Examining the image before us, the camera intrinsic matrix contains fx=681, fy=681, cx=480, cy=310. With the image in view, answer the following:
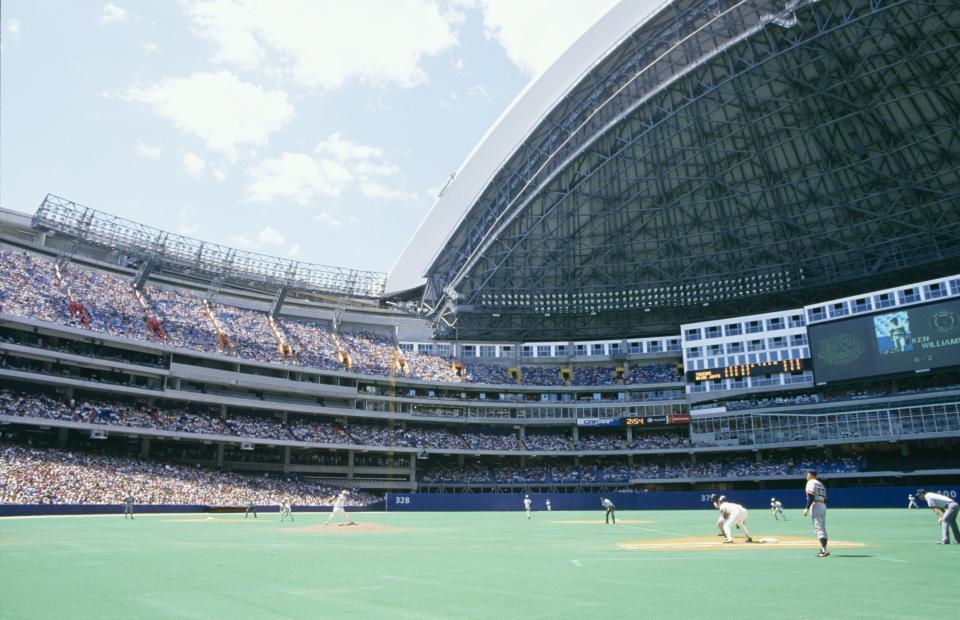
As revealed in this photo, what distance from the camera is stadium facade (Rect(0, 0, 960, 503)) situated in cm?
5853

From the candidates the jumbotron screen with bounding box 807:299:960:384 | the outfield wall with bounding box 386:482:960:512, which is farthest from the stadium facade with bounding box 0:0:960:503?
the outfield wall with bounding box 386:482:960:512

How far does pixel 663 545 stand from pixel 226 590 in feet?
48.9

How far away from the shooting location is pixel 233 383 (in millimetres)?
72438

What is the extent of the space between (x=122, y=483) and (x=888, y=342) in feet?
234

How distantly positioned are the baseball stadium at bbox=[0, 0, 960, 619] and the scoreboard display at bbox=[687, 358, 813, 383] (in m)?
0.37

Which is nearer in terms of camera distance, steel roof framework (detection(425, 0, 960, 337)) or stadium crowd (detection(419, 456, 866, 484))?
steel roof framework (detection(425, 0, 960, 337))

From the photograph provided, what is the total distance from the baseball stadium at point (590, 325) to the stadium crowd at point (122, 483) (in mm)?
304

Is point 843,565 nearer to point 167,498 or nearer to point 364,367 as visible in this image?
point 167,498

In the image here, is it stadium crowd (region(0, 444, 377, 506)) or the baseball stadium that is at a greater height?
the baseball stadium

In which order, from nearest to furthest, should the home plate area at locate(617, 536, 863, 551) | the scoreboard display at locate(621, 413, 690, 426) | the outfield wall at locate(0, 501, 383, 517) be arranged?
1. the home plate area at locate(617, 536, 863, 551)
2. the outfield wall at locate(0, 501, 383, 517)
3. the scoreboard display at locate(621, 413, 690, 426)

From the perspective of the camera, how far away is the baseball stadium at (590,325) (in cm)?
5550

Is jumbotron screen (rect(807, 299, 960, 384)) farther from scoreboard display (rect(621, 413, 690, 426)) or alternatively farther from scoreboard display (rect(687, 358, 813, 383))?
scoreboard display (rect(621, 413, 690, 426))

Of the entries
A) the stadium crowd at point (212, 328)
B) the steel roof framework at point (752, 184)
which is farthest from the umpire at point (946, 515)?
the stadium crowd at point (212, 328)

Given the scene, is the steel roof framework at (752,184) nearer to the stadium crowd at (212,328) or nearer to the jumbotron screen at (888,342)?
the jumbotron screen at (888,342)
